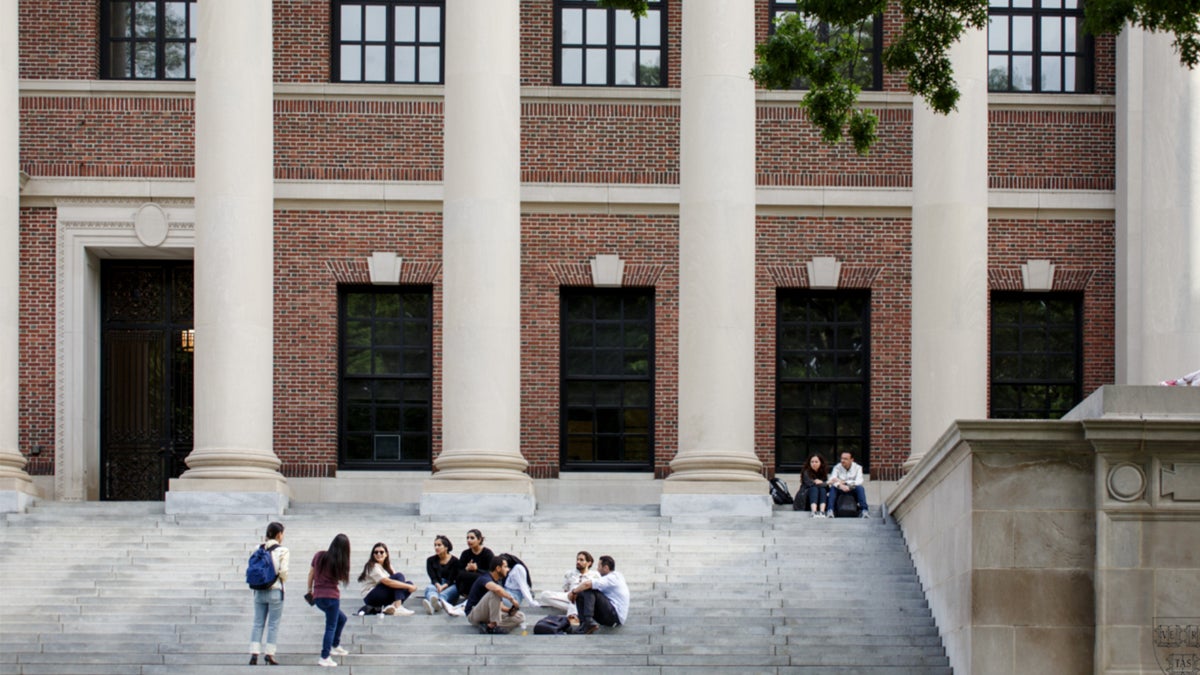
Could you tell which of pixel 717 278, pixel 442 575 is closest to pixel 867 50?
pixel 717 278

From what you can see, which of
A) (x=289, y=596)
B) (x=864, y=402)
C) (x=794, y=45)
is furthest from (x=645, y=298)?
(x=794, y=45)

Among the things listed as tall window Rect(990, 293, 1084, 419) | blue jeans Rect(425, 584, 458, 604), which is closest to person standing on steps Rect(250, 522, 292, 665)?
blue jeans Rect(425, 584, 458, 604)

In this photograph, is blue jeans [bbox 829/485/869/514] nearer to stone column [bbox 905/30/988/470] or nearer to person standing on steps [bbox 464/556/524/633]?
stone column [bbox 905/30/988/470]

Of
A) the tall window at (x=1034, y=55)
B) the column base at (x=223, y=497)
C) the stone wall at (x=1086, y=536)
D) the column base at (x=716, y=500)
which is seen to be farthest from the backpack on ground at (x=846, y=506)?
the tall window at (x=1034, y=55)

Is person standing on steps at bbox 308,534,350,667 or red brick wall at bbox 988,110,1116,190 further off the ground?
red brick wall at bbox 988,110,1116,190

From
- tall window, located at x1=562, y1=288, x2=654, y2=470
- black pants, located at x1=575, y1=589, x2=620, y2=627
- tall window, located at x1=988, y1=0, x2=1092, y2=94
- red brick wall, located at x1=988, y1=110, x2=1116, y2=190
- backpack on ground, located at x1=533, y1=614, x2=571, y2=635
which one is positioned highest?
tall window, located at x1=988, y1=0, x2=1092, y2=94

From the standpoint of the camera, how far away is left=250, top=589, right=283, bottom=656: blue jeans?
2680 centimetres

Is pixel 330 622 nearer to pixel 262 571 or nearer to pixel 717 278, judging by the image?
pixel 262 571

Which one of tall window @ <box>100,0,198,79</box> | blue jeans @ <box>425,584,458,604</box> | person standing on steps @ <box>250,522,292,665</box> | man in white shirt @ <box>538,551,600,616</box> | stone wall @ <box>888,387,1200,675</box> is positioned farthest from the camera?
tall window @ <box>100,0,198,79</box>

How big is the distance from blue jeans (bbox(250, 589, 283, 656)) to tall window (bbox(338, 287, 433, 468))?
1393cm

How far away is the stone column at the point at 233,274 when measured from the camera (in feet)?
117

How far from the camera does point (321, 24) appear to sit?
4144cm

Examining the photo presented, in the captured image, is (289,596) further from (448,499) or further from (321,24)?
A: (321,24)

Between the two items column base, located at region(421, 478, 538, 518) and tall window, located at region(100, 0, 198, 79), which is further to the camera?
tall window, located at region(100, 0, 198, 79)
